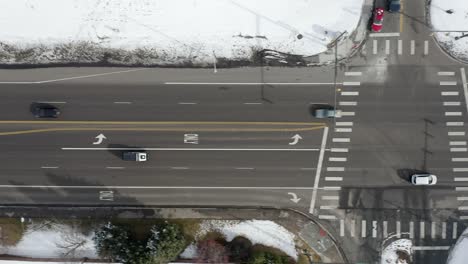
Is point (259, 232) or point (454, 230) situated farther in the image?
point (259, 232)

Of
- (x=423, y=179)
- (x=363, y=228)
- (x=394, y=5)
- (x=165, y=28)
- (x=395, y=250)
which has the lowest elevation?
(x=395, y=250)

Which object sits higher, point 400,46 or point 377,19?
point 377,19

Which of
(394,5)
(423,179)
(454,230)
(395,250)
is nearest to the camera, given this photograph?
(394,5)

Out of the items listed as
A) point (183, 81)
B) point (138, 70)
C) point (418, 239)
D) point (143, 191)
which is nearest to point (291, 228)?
point (418, 239)

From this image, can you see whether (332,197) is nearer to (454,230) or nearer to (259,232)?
(259,232)

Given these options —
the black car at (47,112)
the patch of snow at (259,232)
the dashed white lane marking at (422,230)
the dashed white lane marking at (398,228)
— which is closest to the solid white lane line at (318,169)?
the patch of snow at (259,232)

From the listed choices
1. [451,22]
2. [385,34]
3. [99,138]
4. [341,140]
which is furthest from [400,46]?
[99,138]

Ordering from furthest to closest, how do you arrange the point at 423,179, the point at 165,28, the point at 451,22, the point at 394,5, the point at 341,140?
1. the point at 165,28
2. the point at 341,140
3. the point at 451,22
4. the point at 423,179
5. the point at 394,5

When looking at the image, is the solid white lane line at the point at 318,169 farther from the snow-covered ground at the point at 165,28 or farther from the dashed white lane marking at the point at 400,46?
the dashed white lane marking at the point at 400,46
